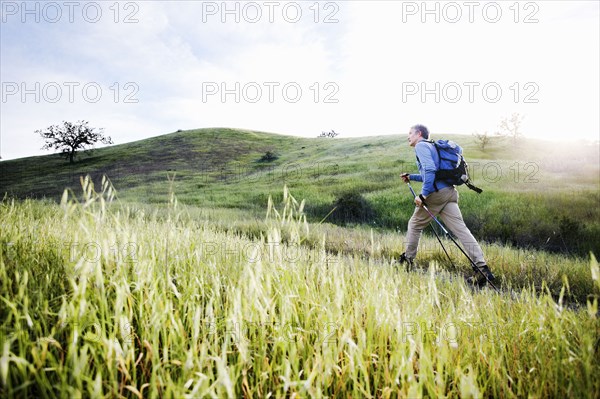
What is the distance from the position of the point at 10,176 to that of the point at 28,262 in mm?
76994

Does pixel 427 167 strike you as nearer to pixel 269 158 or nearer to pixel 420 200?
pixel 420 200

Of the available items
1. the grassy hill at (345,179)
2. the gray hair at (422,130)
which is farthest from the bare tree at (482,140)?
the gray hair at (422,130)

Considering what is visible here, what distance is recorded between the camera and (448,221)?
6816 mm

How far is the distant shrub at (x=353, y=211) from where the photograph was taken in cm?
1684

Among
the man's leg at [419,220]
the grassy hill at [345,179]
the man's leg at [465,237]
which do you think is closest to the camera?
the man's leg at [465,237]

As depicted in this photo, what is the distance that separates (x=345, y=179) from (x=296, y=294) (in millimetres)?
26332

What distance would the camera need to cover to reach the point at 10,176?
2318 inches

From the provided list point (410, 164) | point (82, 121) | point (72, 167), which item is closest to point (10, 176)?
point (72, 167)

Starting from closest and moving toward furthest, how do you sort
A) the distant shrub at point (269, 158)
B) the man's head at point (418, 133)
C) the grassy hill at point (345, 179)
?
the man's head at point (418, 133)
the grassy hill at point (345, 179)
the distant shrub at point (269, 158)

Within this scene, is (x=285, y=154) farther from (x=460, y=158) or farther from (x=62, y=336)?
(x=62, y=336)

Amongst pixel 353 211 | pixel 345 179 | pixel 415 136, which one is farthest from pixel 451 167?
pixel 345 179

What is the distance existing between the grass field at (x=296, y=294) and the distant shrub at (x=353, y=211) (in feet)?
2.30

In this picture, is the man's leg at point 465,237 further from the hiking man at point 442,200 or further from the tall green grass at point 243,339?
the tall green grass at point 243,339

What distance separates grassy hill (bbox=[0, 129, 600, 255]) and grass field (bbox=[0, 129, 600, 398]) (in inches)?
8.3
